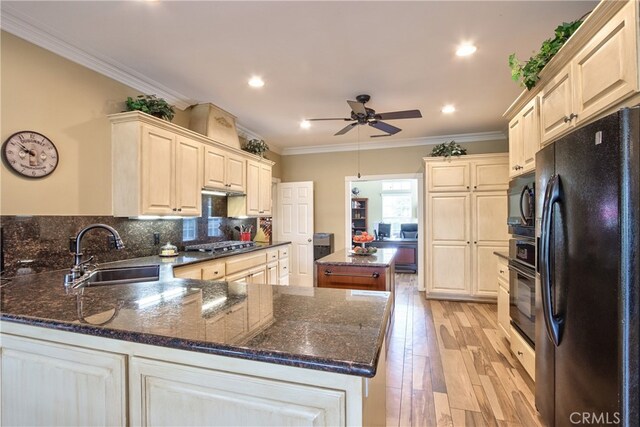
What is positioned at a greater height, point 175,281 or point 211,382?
point 175,281

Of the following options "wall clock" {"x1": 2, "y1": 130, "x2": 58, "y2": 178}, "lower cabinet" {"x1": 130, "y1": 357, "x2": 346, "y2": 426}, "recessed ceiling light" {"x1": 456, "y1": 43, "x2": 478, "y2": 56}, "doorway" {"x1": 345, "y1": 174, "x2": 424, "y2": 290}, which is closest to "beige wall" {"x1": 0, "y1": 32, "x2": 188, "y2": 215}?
"wall clock" {"x1": 2, "y1": 130, "x2": 58, "y2": 178}

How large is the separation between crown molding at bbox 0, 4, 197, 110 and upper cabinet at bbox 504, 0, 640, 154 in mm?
3384

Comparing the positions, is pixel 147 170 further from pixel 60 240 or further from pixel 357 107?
pixel 357 107

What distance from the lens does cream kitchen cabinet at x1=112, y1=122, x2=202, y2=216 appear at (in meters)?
2.65

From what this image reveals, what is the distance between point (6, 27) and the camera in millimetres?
2062

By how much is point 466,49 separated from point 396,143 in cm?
298

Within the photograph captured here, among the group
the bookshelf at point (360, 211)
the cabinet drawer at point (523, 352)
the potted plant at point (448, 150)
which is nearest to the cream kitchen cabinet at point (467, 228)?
the potted plant at point (448, 150)

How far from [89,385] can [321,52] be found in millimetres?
2597

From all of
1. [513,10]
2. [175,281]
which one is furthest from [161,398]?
[513,10]

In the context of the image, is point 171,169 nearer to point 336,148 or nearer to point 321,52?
point 321,52

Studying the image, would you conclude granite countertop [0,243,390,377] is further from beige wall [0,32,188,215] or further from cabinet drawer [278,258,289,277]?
cabinet drawer [278,258,289,277]

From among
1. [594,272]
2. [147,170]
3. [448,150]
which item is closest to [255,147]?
[147,170]

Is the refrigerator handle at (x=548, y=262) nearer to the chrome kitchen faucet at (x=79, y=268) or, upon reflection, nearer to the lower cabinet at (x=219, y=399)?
the lower cabinet at (x=219, y=399)

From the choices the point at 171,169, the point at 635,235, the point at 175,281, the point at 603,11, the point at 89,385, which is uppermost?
the point at 603,11
